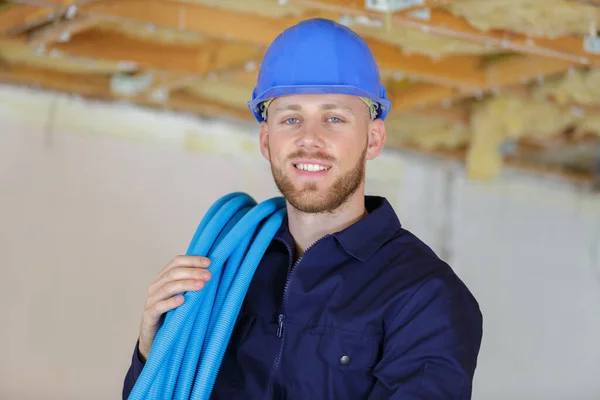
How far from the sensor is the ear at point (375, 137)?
1.64 meters

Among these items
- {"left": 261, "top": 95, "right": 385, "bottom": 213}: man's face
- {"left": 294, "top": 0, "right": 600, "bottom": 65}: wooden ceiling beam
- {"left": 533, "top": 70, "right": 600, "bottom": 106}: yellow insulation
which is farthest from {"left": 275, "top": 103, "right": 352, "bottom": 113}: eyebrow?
{"left": 533, "top": 70, "right": 600, "bottom": 106}: yellow insulation

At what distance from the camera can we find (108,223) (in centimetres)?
405

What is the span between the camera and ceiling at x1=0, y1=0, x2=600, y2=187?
2.70 metres

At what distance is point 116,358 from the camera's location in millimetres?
4043

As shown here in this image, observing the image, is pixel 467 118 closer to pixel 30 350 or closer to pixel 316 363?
pixel 30 350

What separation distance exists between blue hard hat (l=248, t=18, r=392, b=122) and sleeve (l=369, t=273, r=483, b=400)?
1.39ft

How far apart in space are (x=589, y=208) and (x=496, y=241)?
861 mm

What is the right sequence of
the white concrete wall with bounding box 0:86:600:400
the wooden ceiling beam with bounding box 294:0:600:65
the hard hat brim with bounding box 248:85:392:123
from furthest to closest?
1. the white concrete wall with bounding box 0:86:600:400
2. the wooden ceiling beam with bounding box 294:0:600:65
3. the hard hat brim with bounding box 248:85:392:123

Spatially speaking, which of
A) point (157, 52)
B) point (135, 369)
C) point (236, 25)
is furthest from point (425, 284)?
point (157, 52)

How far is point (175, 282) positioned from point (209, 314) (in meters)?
0.12

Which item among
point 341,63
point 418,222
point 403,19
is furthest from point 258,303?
point 418,222

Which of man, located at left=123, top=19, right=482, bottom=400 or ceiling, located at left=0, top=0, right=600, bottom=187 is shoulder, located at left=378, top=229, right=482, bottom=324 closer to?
man, located at left=123, top=19, right=482, bottom=400

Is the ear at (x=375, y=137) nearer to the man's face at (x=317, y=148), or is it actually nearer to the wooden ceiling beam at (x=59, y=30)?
the man's face at (x=317, y=148)

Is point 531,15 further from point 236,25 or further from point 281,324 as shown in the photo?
point 281,324
